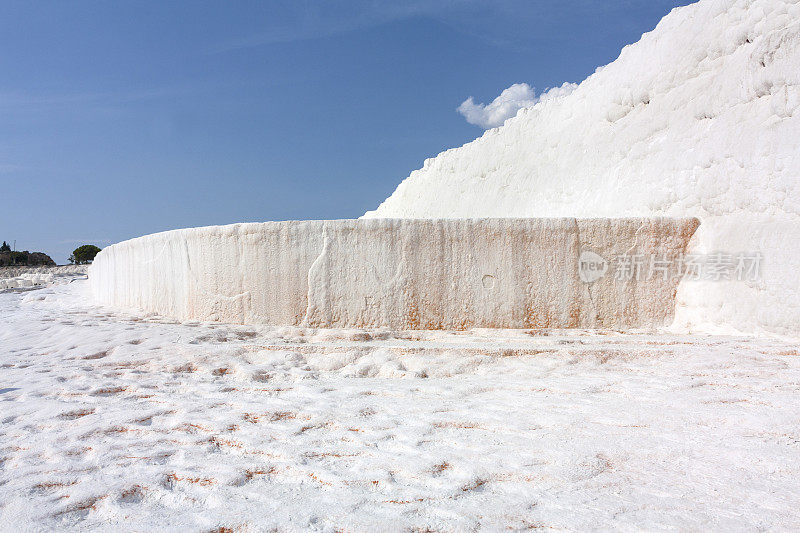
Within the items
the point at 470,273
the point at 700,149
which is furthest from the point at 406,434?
the point at 700,149

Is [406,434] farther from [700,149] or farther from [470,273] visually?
[700,149]

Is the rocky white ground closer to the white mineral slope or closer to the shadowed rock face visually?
the shadowed rock face

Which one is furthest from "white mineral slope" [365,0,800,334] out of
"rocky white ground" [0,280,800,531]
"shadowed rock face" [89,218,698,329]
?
"rocky white ground" [0,280,800,531]

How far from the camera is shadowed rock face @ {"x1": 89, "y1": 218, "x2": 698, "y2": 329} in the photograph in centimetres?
427

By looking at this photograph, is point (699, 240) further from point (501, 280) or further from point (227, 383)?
point (227, 383)

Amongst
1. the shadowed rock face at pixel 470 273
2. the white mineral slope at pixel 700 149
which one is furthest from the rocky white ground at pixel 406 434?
A: the white mineral slope at pixel 700 149

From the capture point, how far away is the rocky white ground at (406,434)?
5.12 feet

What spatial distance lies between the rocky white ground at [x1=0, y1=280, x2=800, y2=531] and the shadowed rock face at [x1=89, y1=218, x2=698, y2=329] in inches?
15.1

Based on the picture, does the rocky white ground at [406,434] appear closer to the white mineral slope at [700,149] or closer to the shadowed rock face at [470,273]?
the shadowed rock face at [470,273]

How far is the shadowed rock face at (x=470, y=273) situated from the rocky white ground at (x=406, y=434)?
1.26ft

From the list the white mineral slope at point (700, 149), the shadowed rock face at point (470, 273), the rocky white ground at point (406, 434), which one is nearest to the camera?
the rocky white ground at point (406, 434)

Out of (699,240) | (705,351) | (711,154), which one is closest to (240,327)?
(705,351)

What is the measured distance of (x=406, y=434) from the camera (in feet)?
7.22

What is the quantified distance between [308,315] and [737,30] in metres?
5.16
